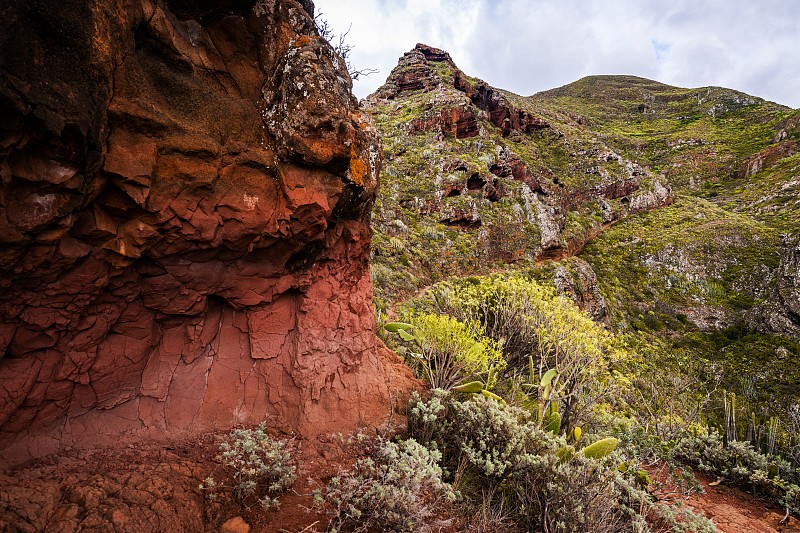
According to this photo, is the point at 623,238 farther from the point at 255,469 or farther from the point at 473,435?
the point at 255,469

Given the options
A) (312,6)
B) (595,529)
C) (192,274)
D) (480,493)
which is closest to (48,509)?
(192,274)

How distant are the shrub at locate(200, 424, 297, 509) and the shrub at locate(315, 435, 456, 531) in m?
0.42

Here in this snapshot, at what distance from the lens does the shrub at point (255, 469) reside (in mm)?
3279

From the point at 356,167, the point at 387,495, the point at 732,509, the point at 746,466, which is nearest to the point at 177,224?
the point at 356,167

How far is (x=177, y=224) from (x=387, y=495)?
10.6 feet

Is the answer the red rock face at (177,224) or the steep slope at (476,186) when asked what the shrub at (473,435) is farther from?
the steep slope at (476,186)

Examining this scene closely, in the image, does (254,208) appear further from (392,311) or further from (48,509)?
(392,311)

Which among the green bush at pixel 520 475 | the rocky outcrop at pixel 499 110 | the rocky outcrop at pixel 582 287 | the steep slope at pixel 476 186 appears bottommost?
the green bush at pixel 520 475

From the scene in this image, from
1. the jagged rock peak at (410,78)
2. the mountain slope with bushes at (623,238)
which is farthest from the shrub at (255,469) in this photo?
the jagged rock peak at (410,78)

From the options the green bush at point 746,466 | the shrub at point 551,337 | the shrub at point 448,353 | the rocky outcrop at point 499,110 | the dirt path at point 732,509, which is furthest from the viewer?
the rocky outcrop at point 499,110

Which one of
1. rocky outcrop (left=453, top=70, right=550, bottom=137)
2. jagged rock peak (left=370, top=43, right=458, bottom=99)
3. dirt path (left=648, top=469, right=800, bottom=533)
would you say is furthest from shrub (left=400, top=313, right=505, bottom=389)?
jagged rock peak (left=370, top=43, right=458, bottom=99)

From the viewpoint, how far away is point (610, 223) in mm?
45062

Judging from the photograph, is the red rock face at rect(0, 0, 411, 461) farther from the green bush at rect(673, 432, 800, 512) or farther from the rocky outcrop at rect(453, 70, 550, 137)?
the rocky outcrop at rect(453, 70, 550, 137)

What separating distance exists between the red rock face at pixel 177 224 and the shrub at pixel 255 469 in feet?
1.82
